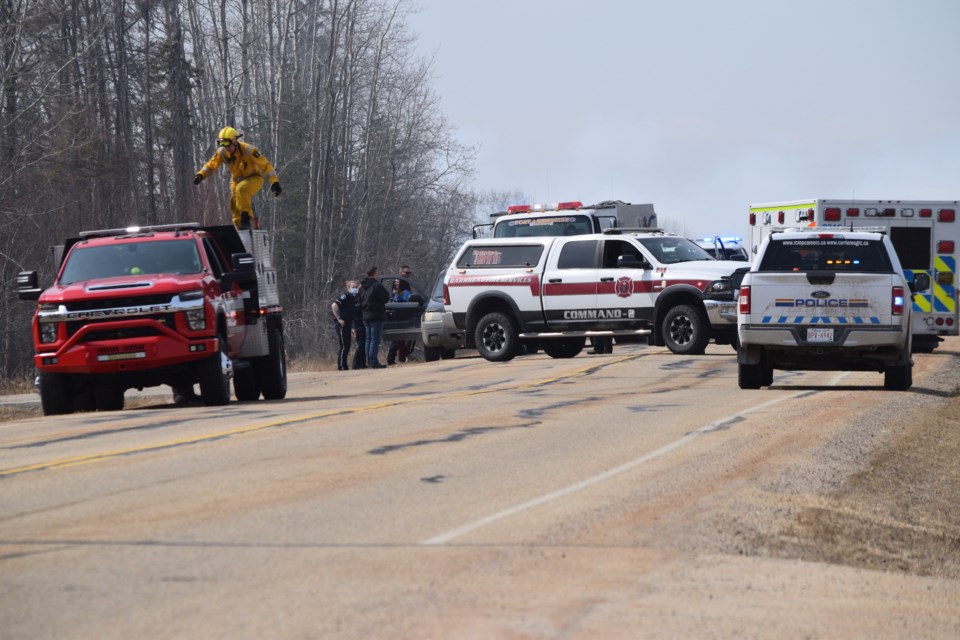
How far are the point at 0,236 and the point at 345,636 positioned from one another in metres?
33.7

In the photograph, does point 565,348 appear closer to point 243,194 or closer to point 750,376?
point 750,376

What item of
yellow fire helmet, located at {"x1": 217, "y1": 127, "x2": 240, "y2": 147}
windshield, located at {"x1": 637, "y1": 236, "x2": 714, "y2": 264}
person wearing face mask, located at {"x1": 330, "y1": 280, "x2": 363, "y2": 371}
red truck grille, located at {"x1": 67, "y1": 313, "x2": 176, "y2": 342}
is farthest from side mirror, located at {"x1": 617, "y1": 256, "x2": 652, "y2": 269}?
red truck grille, located at {"x1": 67, "y1": 313, "x2": 176, "y2": 342}

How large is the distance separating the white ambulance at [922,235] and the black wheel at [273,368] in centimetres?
980

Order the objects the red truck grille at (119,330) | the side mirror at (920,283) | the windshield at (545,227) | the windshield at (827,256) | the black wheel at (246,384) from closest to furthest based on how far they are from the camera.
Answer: the red truck grille at (119,330)
the windshield at (827,256)
the black wheel at (246,384)
the side mirror at (920,283)
the windshield at (545,227)

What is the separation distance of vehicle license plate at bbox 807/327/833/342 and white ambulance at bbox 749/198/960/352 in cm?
730

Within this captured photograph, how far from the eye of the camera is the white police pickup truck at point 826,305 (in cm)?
1761

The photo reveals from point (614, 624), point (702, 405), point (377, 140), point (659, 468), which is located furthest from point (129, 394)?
point (377, 140)

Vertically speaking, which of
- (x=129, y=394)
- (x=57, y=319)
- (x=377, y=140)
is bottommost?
(x=129, y=394)

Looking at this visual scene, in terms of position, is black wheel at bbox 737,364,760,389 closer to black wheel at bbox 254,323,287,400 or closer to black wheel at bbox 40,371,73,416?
black wheel at bbox 254,323,287,400

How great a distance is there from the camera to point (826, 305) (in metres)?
17.7

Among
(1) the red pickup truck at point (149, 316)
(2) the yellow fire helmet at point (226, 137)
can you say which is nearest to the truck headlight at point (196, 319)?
(1) the red pickup truck at point (149, 316)

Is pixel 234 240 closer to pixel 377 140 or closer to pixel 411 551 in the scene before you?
pixel 411 551

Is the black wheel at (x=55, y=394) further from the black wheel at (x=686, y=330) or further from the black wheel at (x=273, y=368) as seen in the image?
the black wheel at (x=686, y=330)

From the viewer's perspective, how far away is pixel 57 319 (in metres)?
15.9
